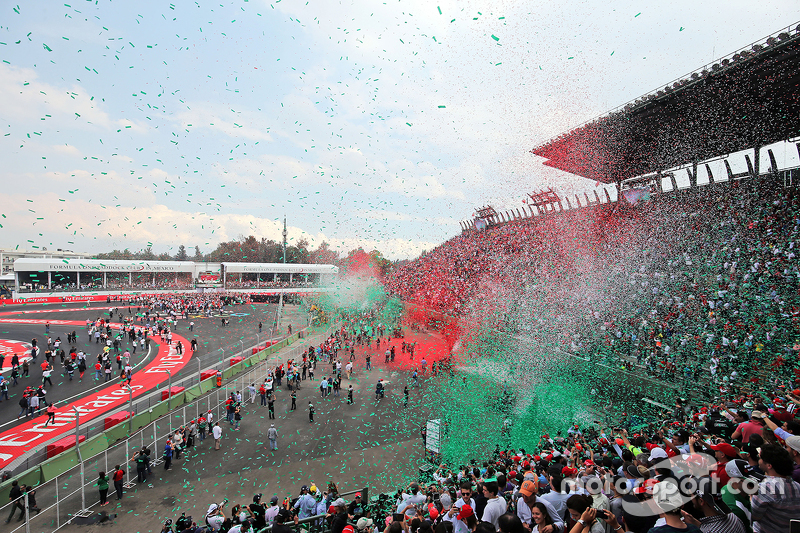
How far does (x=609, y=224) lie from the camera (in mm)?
23047

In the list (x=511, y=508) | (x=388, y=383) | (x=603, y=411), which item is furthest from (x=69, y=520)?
(x=603, y=411)

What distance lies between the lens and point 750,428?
4414 millimetres

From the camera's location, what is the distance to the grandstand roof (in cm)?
1422

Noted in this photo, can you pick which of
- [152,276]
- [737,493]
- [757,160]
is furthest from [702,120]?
[152,276]

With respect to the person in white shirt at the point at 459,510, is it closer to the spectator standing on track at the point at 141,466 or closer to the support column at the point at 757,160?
the spectator standing on track at the point at 141,466

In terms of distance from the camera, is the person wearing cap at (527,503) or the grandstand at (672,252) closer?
the person wearing cap at (527,503)

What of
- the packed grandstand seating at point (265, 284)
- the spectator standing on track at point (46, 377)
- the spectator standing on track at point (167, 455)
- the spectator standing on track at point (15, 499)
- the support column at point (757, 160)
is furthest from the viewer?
the packed grandstand seating at point (265, 284)

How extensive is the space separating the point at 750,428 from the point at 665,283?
1379cm

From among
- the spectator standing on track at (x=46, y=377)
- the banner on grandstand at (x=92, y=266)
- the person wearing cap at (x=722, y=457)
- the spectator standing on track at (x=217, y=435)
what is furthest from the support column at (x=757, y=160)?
the banner on grandstand at (x=92, y=266)

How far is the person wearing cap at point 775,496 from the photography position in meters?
2.46

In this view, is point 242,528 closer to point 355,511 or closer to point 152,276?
point 355,511

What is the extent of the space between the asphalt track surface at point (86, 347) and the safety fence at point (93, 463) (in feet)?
7.13

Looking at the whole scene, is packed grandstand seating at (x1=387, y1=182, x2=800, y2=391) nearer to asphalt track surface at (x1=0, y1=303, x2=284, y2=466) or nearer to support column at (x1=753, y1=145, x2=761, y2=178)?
support column at (x1=753, y1=145, x2=761, y2=178)

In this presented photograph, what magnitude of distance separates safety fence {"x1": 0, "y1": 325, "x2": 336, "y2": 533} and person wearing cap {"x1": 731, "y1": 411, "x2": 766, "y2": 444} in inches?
472
